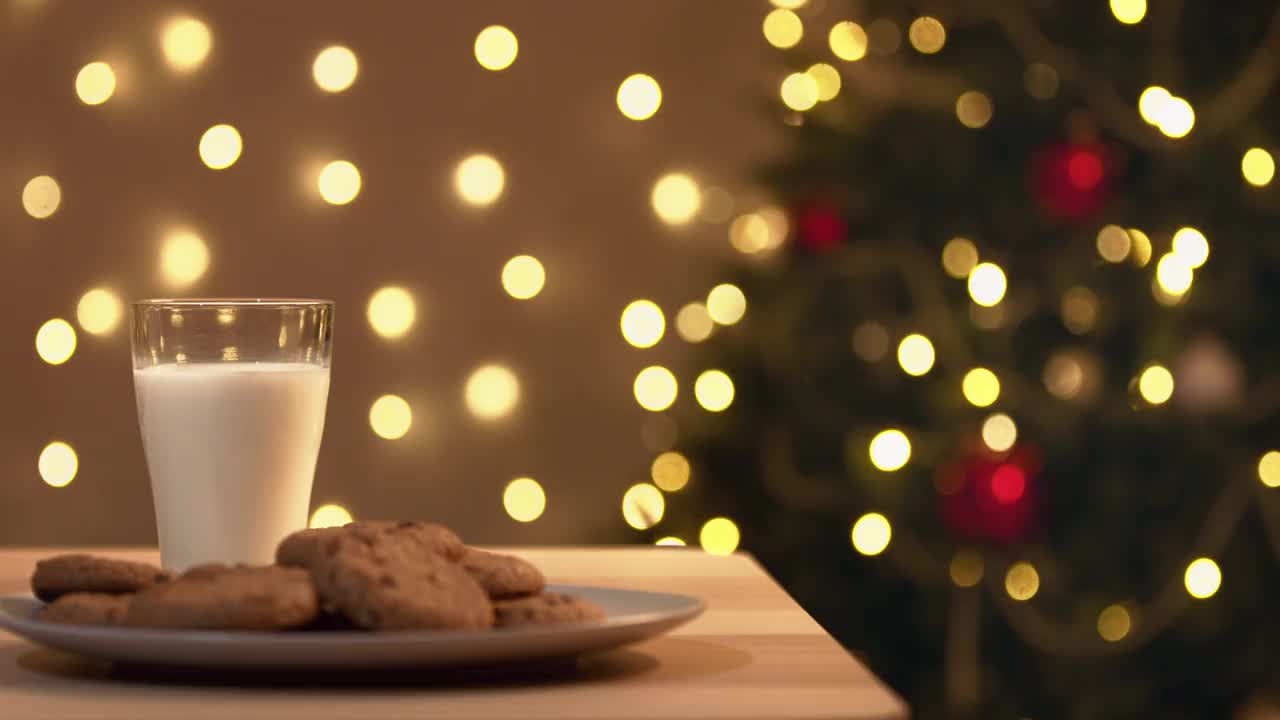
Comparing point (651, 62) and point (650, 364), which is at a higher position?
point (651, 62)

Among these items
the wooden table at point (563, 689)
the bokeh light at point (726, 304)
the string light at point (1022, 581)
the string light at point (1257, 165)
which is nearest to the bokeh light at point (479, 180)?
the bokeh light at point (726, 304)

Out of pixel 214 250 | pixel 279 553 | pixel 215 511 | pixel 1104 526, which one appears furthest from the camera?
pixel 214 250

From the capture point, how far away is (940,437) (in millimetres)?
2422

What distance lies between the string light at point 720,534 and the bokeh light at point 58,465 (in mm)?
989

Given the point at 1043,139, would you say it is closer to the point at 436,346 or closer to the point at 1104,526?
the point at 1104,526

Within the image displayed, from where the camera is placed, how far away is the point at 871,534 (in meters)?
2.45

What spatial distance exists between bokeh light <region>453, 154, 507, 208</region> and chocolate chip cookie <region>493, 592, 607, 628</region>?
2016 millimetres

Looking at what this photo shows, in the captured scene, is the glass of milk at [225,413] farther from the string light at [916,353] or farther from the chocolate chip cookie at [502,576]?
the string light at [916,353]

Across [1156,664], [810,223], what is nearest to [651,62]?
[810,223]

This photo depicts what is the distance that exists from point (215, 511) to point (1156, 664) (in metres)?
1.83

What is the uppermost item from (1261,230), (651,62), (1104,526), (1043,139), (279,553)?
(651,62)

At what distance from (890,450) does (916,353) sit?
15 centimetres

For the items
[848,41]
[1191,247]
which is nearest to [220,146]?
[848,41]

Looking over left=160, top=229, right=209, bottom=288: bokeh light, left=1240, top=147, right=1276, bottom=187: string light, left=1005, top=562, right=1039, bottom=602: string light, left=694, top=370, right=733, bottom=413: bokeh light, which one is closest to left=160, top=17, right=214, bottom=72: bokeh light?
left=160, top=229, right=209, bottom=288: bokeh light
